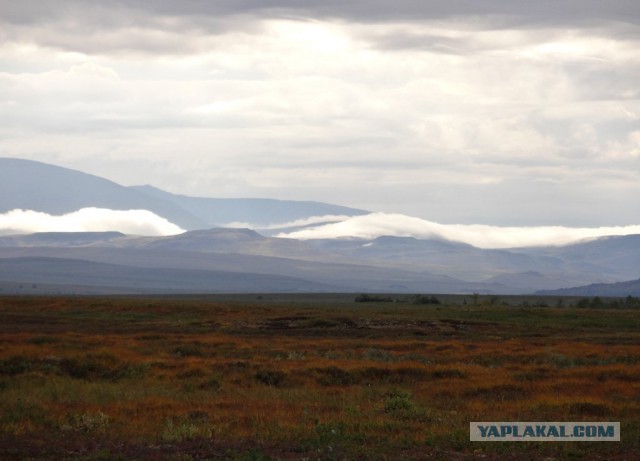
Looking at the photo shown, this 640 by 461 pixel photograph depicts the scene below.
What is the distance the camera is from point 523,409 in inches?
1076

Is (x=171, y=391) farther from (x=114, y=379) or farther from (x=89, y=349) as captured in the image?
(x=89, y=349)

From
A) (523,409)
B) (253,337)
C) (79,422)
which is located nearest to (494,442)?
(523,409)

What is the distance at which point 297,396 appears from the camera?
3100 centimetres

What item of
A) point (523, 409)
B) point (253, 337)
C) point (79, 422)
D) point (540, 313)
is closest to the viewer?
point (79, 422)

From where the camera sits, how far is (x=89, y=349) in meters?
43.5

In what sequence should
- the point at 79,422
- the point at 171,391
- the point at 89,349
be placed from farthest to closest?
1. the point at 89,349
2. the point at 171,391
3. the point at 79,422

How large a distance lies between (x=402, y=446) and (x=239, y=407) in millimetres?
6989

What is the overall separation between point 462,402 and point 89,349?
65.7 ft

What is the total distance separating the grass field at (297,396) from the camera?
21984 millimetres

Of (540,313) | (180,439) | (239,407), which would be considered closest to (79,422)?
(180,439)

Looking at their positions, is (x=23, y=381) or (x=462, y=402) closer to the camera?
(x=462, y=402)

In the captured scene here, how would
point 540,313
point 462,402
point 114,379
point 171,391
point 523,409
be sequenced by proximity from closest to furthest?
point 523,409 → point 462,402 → point 171,391 → point 114,379 → point 540,313

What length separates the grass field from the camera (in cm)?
2198

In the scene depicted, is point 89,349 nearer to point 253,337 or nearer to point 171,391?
point 171,391
